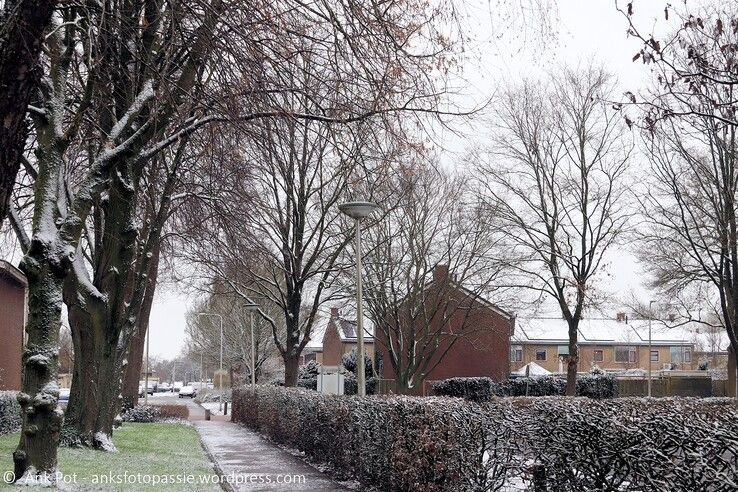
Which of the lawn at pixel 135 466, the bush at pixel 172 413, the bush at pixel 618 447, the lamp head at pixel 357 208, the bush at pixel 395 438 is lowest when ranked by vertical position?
the bush at pixel 172 413

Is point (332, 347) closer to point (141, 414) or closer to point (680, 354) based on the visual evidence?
point (680, 354)

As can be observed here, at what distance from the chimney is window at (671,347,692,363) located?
5226 cm

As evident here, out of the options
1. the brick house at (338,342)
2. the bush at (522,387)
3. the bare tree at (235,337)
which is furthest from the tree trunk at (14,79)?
the brick house at (338,342)

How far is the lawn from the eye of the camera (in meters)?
11.4

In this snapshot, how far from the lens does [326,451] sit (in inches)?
684

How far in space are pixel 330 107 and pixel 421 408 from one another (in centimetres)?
425

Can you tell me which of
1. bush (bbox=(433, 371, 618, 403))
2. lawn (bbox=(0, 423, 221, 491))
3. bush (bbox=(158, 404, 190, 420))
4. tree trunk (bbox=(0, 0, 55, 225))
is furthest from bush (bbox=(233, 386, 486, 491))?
bush (bbox=(433, 371, 618, 403))

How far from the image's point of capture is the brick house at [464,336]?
39.3 meters

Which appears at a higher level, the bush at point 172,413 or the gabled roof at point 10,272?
the gabled roof at point 10,272

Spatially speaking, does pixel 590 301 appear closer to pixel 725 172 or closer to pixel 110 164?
pixel 725 172

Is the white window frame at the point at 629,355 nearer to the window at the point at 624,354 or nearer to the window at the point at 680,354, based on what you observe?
the window at the point at 624,354

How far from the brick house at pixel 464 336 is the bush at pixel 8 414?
1848 centimetres

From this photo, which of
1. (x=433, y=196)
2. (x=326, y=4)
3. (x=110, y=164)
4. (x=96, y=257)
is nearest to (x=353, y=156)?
(x=326, y=4)

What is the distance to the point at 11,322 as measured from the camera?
3425 centimetres
